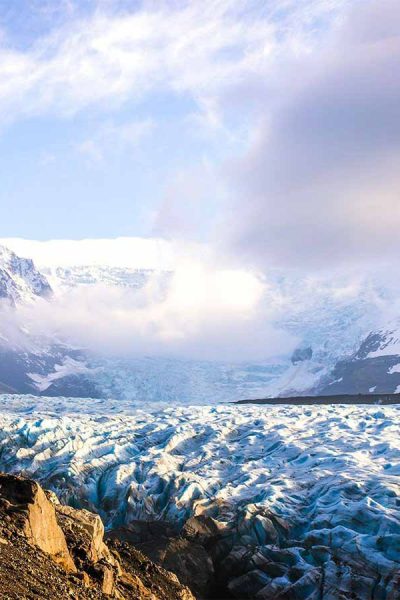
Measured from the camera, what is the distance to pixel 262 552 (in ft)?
101

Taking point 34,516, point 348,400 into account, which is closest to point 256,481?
point 34,516

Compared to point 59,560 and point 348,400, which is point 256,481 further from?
point 348,400

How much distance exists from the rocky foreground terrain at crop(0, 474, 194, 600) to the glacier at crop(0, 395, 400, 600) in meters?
7.40

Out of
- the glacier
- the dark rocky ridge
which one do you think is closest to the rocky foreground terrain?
the glacier

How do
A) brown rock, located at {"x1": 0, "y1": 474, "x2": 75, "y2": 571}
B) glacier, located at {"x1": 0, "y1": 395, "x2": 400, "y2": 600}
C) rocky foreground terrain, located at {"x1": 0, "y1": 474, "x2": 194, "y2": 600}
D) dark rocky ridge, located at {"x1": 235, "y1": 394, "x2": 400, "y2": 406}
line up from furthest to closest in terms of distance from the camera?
dark rocky ridge, located at {"x1": 235, "y1": 394, "x2": 400, "y2": 406}
glacier, located at {"x1": 0, "y1": 395, "x2": 400, "y2": 600}
brown rock, located at {"x1": 0, "y1": 474, "x2": 75, "y2": 571}
rocky foreground terrain, located at {"x1": 0, "y1": 474, "x2": 194, "y2": 600}

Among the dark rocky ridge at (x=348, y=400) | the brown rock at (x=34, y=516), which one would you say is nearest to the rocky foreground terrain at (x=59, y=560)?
the brown rock at (x=34, y=516)

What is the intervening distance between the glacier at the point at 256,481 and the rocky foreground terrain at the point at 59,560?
7.40 metres

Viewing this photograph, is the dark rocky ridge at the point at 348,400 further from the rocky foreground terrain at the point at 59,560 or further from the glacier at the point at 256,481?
the rocky foreground terrain at the point at 59,560

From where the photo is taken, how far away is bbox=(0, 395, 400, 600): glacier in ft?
95.8

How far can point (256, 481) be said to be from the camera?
3788 cm

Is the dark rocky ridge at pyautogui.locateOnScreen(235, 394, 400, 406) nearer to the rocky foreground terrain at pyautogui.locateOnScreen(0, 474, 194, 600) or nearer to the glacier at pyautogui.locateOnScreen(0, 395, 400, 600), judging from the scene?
the glacier at pyautogui.locateOnScreen(0, 395, 400, 600)

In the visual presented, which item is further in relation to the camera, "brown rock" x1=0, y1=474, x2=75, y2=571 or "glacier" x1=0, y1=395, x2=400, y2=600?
"glacier" x1=0, y1=395, x2=400, y2=600

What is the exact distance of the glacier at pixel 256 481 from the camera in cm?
2920

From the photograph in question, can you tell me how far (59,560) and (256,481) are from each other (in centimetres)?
2110
